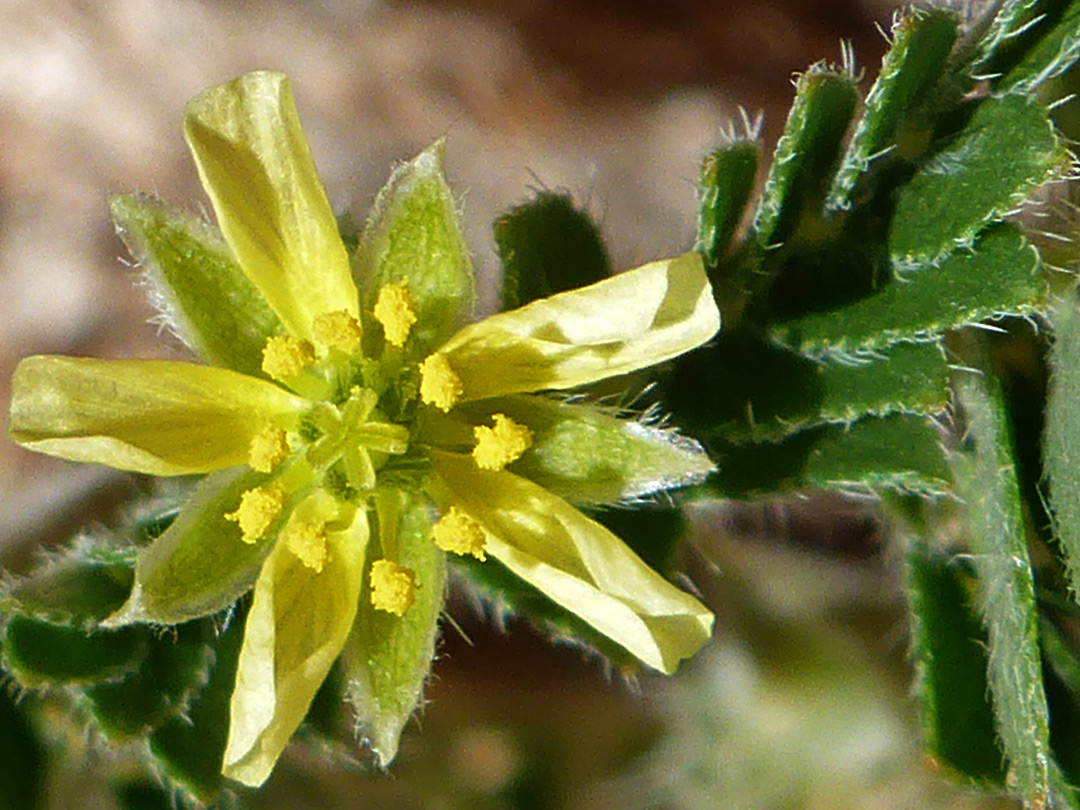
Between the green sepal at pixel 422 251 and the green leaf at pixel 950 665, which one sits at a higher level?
the green sepal at pixel 422 251

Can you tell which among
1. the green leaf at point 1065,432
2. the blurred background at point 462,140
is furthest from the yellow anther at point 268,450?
the blurred background at point 462,140

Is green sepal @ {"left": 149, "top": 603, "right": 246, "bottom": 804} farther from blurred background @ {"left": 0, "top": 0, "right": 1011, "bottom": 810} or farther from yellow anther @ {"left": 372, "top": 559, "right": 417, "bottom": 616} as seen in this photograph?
blurred background @ {"left": 0, "top": 0, "right": 1011, "bottom": 810}

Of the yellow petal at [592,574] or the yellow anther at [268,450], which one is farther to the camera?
the yellow anther at [268,450]

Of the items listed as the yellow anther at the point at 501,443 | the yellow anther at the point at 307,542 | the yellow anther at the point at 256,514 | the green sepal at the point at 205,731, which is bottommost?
the green sepal at the point at 205,731

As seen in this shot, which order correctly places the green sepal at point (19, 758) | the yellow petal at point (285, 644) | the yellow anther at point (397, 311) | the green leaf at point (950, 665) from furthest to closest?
the green sepal at point (19, 758)
the green leaf at point (950, 665)
the yellow anther at point (397, 311)
the yellow petal at point (285, 644)

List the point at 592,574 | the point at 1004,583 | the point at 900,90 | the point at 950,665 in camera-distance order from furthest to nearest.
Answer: the point at 950,665 → the point at 1004,583 → the point at 900,90 → the point at 592,574

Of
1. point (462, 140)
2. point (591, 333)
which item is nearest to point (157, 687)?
point (591, 333)

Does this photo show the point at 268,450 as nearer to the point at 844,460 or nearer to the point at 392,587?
the point at 392,587

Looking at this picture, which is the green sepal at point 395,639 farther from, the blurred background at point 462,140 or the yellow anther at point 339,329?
the blurred background at point 462,140
